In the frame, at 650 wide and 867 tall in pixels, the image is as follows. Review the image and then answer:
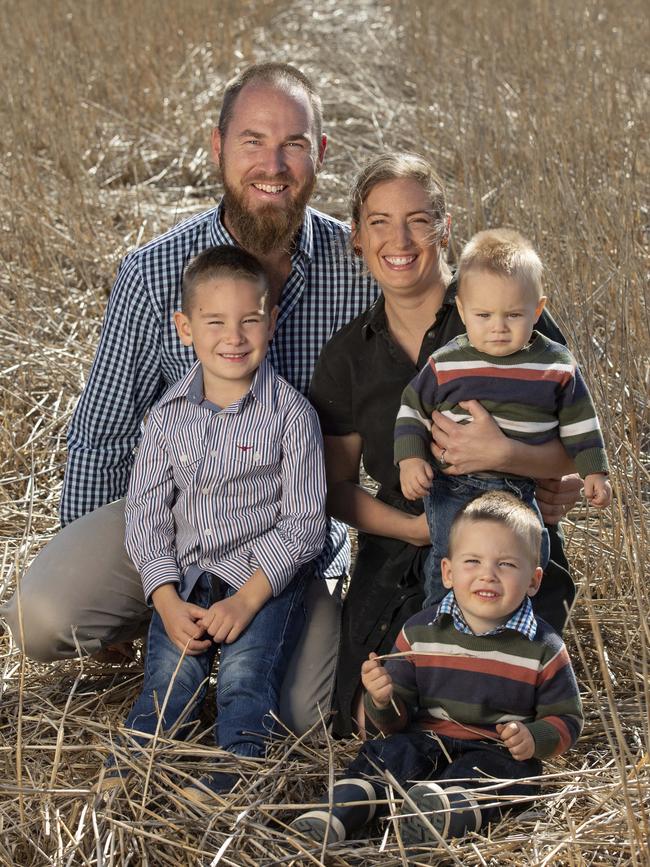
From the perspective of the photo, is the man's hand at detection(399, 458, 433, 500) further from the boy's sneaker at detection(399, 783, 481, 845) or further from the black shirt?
the boy's sneaker at detection(399, 783, 481, 845)

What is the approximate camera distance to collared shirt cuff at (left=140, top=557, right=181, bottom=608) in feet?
9.80

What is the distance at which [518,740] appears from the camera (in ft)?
8.00

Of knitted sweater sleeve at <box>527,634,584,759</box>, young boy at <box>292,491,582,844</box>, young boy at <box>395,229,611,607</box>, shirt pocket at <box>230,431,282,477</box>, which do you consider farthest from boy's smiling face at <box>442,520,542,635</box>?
shirt pocket at <box>230,431,282,477</box>

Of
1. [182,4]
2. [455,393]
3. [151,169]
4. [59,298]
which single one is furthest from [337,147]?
[455,393]

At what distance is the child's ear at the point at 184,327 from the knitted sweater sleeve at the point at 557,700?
3.95ft

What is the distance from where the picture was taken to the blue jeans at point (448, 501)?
2.80 m

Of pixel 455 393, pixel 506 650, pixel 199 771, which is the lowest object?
pixel 199 771

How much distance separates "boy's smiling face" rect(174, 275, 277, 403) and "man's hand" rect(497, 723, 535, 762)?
1.11m

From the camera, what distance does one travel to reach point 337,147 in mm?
8352

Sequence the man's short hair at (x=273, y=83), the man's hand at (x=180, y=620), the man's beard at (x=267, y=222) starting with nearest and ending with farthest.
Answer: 1. the man's hand at (x=180, y=620)
2. the man's beard at (x=267, y=222)
3. the man's short hair at (x=273, y=83)

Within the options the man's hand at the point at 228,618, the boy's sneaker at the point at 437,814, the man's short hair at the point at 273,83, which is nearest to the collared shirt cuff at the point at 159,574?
the man's hand at the point at 228,618

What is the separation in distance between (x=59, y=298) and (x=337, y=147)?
3.14 metres

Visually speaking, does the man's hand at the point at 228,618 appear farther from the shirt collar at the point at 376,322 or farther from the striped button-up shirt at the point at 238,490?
the shirt collar at the point at 376,322

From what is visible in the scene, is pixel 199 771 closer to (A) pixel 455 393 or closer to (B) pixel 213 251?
(A) pixel 455 393
